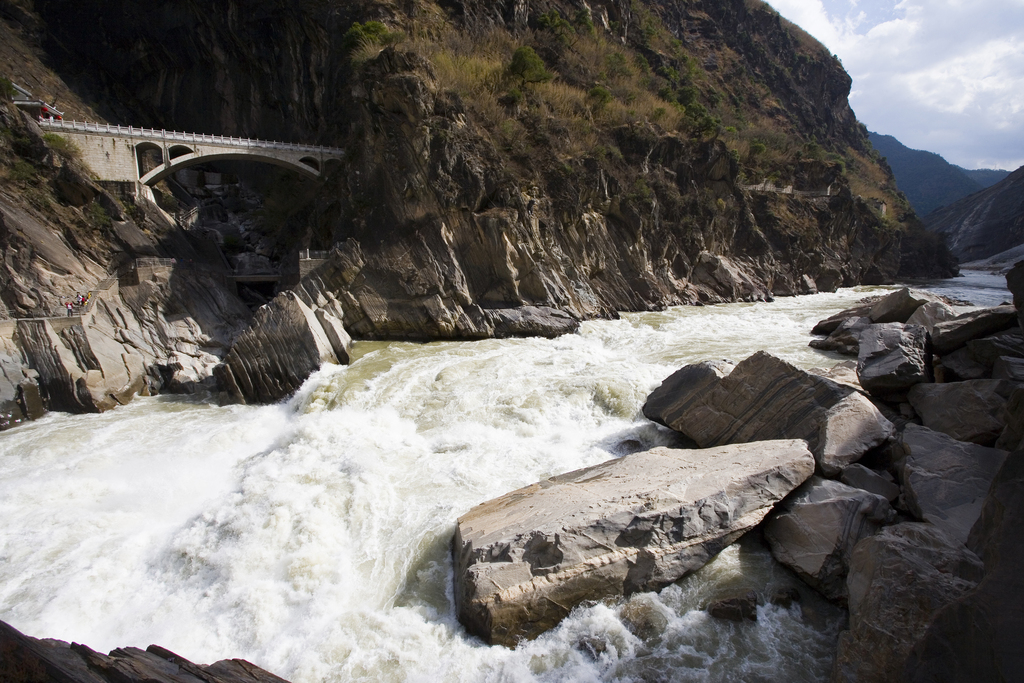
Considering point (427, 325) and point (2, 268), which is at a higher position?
point (2, 268)

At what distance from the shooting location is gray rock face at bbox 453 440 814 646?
604 centimetres

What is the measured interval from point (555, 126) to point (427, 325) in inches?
525

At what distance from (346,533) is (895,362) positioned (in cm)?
Result: 1016

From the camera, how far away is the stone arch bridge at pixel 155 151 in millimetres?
23172

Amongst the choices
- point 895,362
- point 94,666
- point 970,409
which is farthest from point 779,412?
point 94,666

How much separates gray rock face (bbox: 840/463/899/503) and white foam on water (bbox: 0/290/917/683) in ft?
6.04

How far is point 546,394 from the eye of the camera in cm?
1314

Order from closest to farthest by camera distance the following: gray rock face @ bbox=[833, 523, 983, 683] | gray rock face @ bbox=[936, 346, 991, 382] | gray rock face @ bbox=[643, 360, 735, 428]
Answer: gray rock face @ bbox=[833, 523, 983, 683], gray rock face @ bbox=[936, 346, 991, 382], gray rock face @ bbox=[643, 360, 735, 428]

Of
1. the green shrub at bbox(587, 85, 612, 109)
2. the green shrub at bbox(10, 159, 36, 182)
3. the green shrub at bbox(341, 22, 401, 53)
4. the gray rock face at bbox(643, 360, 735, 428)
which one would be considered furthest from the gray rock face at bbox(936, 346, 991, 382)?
the green shrub at bbox(10, 159, 36, 182)

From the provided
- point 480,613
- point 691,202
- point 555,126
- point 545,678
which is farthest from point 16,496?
point 691,202

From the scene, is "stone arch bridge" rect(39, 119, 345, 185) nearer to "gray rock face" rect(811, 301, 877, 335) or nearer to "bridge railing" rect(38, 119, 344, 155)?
"bridge railing" rect(38, 119, 344, 155)

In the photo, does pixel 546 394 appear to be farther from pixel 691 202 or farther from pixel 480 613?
pixel 691 202

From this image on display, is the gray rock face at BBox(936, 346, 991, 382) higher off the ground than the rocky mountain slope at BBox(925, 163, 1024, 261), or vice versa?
the rocky mountain slope at BBox(925, 163, 1024, 261)

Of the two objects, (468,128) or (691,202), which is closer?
(468,128)
